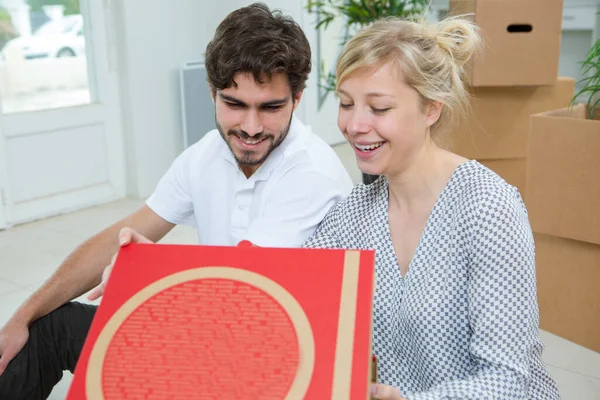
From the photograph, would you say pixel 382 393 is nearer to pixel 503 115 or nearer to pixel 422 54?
pixel 422 54

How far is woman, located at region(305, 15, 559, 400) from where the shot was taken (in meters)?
0.93

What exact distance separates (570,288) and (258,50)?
1295 mm

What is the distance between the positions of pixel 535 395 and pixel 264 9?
2.89 feet

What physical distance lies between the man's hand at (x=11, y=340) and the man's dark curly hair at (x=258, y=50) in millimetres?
619

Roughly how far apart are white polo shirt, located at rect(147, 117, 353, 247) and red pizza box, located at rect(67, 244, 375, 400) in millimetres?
525

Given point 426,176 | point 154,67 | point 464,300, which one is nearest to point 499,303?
point 464,300

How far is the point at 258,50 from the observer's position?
49.5 inches

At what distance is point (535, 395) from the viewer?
1.04 metres

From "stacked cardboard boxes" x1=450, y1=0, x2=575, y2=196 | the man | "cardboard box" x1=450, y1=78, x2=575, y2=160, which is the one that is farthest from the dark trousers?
"cardboard box" x1=450, y1=78, x2=575, y2=160

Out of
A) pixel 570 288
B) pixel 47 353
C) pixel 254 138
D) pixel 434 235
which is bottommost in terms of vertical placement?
pixel 570 288

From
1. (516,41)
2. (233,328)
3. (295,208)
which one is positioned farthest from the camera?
(516,41)

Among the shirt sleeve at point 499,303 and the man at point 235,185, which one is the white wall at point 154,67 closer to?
the man at point 235,185

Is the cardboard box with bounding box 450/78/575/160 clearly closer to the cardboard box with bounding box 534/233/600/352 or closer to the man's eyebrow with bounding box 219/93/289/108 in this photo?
the cardboard box with bounding box 534/233/600/352

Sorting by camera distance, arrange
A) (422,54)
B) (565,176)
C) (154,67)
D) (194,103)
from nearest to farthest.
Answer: (422,54)
(565,176)
(154,67)
(194,103)
